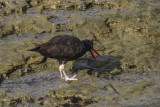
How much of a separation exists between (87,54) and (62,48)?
1.36 m

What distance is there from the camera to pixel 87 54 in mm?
8422

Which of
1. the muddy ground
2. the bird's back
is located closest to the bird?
the bird's back

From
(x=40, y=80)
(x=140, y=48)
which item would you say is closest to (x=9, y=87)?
(x=40, y=80)

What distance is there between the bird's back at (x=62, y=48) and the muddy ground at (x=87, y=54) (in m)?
0.47

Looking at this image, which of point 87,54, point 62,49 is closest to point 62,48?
point 62,49

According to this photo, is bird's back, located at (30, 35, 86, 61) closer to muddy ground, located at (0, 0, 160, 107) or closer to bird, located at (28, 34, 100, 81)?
bird, located at (28, 34, 100, 81)

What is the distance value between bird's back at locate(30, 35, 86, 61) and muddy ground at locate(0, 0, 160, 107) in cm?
47

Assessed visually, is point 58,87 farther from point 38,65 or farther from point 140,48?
point 140,48

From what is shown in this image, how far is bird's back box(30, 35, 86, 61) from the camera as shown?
711cm

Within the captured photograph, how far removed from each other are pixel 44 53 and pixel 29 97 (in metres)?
1.29

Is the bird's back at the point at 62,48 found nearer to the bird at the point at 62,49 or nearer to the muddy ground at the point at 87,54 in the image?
the bird at the point at 62,49

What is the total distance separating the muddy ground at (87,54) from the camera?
619cm

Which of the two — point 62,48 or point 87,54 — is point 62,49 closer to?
point 62,48

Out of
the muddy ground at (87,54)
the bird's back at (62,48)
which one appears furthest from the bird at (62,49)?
the muddy ground at (87,54)
